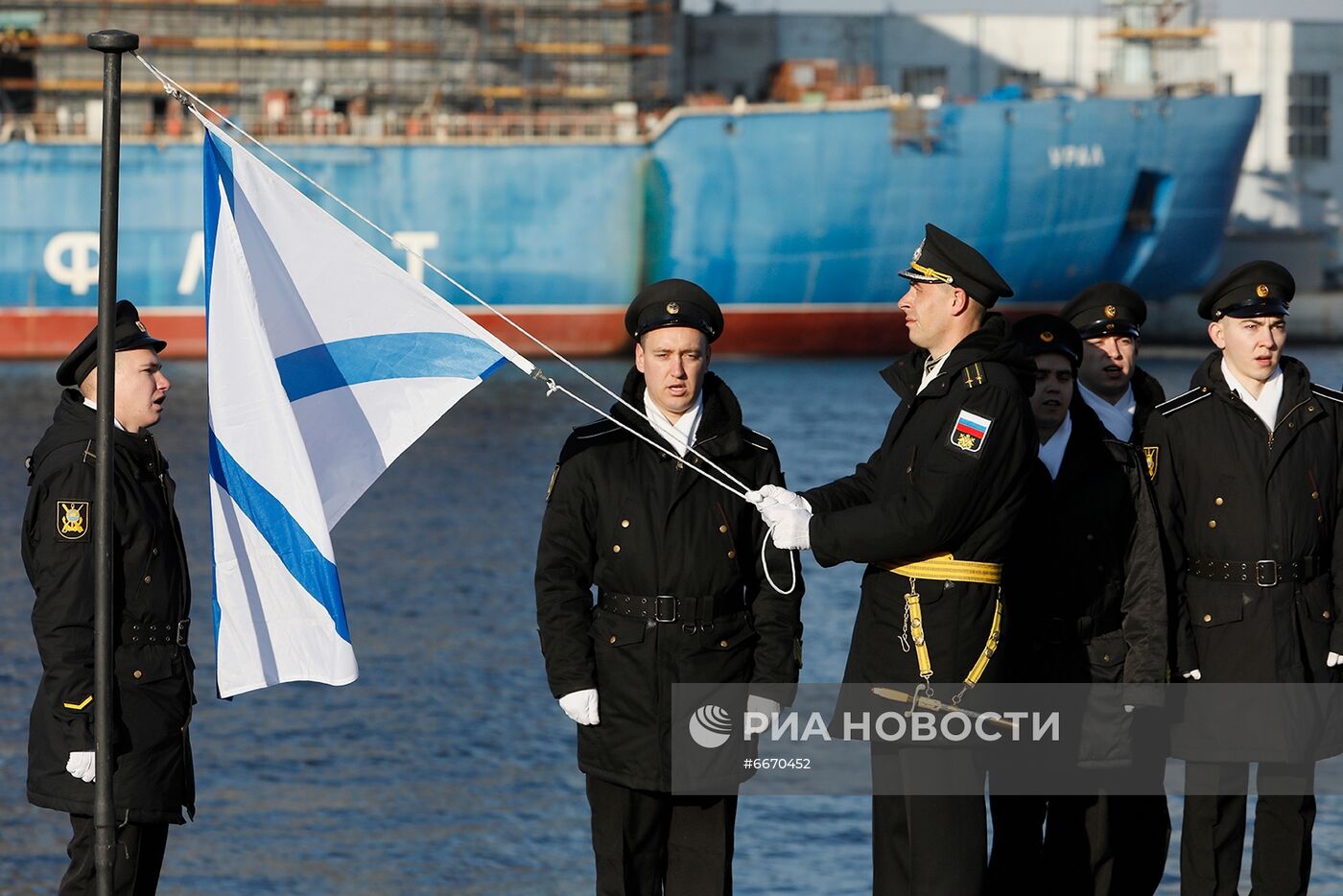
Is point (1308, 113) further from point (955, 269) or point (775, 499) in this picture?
point (775, 499)

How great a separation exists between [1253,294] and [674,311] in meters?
1.99

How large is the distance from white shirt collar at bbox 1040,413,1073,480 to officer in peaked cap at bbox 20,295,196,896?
2760 millimetres

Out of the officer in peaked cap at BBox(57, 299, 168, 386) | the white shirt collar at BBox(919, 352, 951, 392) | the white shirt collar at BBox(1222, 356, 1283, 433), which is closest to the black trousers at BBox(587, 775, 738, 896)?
the white shirt collar at BBox(919, 352, 951, 392)

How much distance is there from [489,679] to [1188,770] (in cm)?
869

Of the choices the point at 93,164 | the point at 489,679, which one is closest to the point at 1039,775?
the point at 489,679

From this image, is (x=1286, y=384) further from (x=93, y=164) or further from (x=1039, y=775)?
(x=93, y=164)

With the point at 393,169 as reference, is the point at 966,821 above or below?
below

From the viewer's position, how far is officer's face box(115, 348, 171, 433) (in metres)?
5.32

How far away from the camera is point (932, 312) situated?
5297 mm

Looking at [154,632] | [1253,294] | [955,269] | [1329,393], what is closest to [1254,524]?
[1329,393]

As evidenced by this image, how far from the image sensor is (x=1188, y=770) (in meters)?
6.01

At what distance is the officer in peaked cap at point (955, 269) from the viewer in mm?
5223

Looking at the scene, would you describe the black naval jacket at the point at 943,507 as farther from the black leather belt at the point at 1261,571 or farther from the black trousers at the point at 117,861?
the black trousers at the point at 117,861

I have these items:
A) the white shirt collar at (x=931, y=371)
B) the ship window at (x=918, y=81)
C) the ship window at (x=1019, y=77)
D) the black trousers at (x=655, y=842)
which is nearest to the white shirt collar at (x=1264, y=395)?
the white shirt collar at (x=931, y=371)
